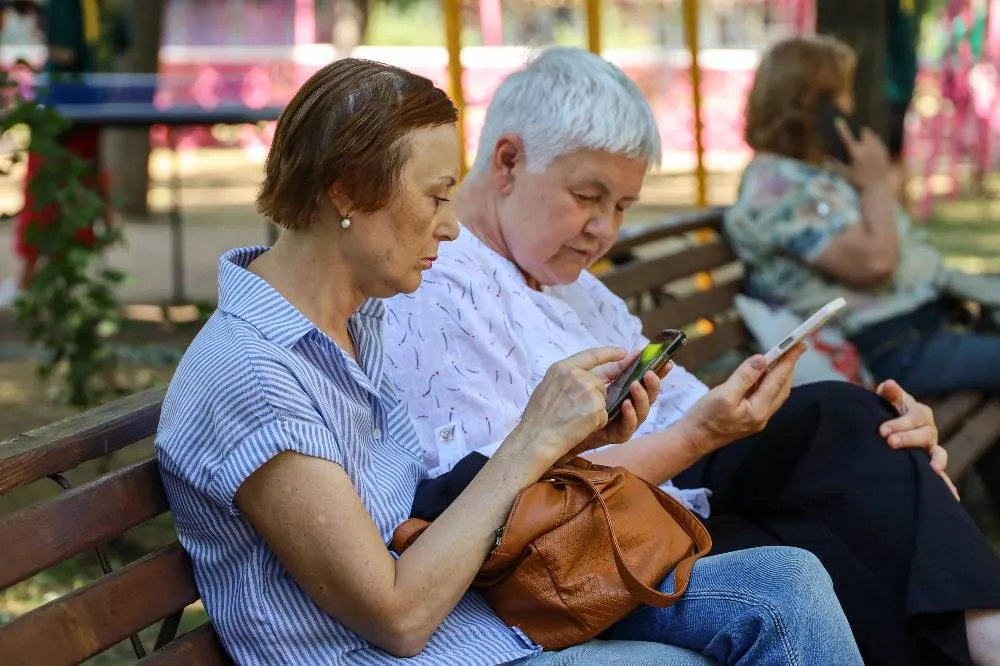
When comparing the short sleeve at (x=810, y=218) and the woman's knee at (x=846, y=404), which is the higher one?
the short sleeve at (x=810, y=218)

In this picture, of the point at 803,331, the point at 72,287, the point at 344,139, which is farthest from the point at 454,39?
the point at 344,139

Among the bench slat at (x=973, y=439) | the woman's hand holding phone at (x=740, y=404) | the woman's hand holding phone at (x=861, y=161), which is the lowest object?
the bench slat at (x=973, y=439)

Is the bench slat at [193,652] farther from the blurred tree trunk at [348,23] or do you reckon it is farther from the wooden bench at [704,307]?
the blurred tree trunk at [348,23]

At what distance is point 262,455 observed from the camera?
70.2 inches

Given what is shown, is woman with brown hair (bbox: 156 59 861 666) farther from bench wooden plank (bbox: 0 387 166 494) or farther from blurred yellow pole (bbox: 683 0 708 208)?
blurred yellow pole (bbox: 683 0 708 208)

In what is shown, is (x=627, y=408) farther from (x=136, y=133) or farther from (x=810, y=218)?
(x=136, y=133)

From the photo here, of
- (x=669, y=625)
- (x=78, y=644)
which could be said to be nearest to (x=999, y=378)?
(x=669, y=625)

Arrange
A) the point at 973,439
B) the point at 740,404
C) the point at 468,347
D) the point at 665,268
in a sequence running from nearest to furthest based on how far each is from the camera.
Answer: the point at 468,347 → the point at 740,404 → the point at 973,439 → the point at 665,268

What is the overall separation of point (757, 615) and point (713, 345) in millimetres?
2182

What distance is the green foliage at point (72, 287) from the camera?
4.48 m

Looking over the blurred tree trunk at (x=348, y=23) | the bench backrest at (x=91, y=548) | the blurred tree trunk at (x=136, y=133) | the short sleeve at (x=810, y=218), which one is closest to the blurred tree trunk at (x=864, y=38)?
the short sleeve at (x=810, y=218)

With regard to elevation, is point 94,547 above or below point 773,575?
above

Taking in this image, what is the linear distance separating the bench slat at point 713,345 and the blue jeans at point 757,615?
172cm

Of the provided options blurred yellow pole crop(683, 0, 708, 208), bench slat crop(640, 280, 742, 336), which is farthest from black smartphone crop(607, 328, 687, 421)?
blurred yellow pole crop(683, 0, 708, 208)
